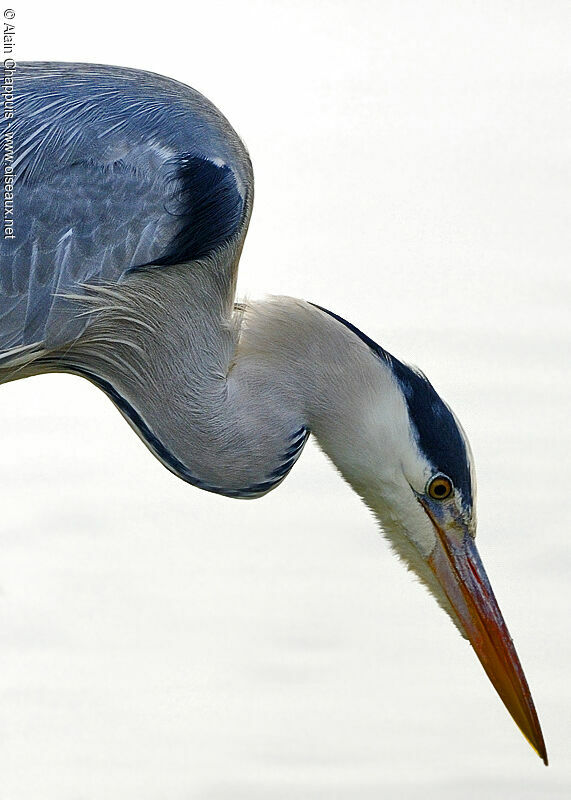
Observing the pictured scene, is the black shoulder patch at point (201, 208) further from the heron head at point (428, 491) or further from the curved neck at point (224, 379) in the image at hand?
the heron head at point (428, 491)

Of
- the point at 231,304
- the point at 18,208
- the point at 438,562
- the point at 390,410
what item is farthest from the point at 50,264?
the point at 438,562

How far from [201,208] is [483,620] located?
1.24 metres

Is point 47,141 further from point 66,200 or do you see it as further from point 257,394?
point 257,394

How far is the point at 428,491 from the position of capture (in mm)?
4621

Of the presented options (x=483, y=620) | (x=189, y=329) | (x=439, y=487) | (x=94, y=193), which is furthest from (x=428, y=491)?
(x=94, y=193)

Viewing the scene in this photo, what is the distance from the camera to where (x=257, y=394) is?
4590 millimetres

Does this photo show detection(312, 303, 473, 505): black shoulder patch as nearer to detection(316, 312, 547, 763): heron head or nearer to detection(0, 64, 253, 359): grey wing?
detection(316, 312, 547, 763): heron head

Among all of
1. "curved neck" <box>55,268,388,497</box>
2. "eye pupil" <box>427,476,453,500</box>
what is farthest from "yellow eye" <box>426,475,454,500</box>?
"curved neck" <box>55,268,388,497</box>

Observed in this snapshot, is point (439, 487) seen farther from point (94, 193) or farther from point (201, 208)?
point (94, 193)

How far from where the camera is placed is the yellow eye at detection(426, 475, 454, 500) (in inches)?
182

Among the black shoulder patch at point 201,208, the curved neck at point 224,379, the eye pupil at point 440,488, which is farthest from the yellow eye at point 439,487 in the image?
the black shoulder patch at point 201,208

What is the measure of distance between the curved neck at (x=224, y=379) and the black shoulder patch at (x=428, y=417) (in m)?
0.07

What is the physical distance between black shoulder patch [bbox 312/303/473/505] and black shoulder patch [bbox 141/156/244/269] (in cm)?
43

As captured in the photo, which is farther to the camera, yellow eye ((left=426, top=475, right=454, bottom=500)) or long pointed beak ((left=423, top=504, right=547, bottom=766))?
long pointed beak ((left=423, top=504, right=547, bottom=766))
